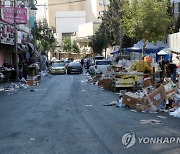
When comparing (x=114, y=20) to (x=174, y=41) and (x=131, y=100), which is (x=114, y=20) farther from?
(x=131, y=100)

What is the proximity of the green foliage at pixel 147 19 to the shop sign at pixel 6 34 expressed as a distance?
35.0 feet

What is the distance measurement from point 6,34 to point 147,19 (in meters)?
12.3

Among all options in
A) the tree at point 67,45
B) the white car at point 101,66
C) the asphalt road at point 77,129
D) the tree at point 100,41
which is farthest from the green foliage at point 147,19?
the tree at point 67,45

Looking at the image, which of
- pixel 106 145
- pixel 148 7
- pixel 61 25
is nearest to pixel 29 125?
pixel 106 145

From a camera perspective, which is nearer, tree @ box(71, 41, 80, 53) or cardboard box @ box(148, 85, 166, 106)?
cardboard box @ box(148, 85, 166, 106)

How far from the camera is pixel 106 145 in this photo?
818cm

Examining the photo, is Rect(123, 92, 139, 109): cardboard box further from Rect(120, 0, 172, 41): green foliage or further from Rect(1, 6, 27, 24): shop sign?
Rect(1, 6, 27, 24): shop sign

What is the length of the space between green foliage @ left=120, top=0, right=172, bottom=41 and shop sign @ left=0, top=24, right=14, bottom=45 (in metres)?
10.7

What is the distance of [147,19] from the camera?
113 feet

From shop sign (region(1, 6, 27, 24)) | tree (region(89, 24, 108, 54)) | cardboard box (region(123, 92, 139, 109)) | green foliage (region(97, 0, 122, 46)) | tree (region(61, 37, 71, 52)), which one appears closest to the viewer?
cardboard box (region(123, 92, 139, 109))

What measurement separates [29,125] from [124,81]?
11.8m

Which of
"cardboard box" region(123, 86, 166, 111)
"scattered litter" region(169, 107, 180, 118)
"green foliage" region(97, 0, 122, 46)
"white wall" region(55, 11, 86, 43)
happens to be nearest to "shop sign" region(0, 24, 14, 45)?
"green foliage" region(97, 0, 122, 46)

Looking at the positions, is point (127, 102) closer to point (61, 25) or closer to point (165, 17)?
point (165, 17)

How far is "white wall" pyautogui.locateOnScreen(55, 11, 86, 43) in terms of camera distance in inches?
5325
